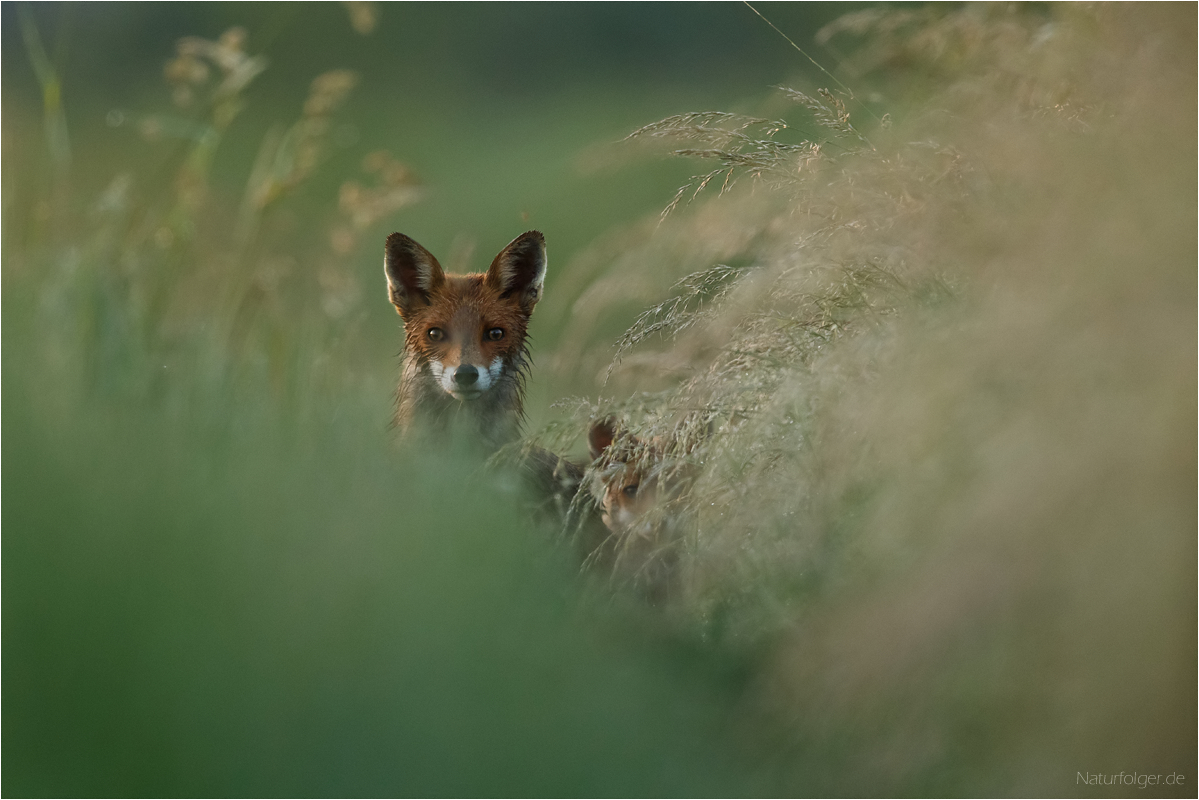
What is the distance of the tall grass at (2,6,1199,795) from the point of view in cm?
143

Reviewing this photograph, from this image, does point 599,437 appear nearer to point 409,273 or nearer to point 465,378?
point 465,378

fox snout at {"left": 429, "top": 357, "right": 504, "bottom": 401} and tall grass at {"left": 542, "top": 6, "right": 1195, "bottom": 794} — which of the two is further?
fox snout at {"left": 429, "top": 357, "right": 504, "bottom": 401}

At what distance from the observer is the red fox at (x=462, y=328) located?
3.59 m

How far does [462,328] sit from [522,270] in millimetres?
307

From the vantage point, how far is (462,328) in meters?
3.62

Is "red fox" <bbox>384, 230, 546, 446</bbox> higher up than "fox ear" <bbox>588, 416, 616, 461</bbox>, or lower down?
higher up

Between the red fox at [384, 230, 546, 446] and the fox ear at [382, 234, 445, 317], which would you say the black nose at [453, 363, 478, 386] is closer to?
the red fox at [384, 230, 546, 446]

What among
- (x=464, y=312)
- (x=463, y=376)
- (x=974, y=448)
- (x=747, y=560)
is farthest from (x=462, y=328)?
(x=974, y=448)

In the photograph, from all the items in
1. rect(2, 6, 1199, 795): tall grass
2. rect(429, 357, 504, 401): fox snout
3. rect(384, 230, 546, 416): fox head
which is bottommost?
rect(2, 6, 1199, 795): tall grass

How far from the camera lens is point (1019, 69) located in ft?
8.39

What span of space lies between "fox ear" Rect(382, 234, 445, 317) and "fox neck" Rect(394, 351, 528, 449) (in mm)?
224

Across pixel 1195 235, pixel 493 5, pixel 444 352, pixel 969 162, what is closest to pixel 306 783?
pixel 1195 235

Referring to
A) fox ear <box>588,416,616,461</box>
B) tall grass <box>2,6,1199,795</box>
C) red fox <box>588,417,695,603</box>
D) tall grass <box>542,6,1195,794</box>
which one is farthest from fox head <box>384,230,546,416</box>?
tall grass <box>2,6,1199,795</box>

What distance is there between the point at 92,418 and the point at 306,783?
2.69 feet
